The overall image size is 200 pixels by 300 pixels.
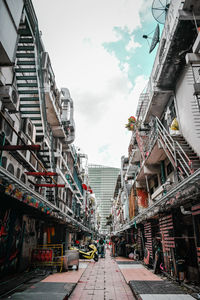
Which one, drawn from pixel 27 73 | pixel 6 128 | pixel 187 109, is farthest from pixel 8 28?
pixel 187 109

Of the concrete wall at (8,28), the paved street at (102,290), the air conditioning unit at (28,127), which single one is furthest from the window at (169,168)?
the concrete wall at (8,28)

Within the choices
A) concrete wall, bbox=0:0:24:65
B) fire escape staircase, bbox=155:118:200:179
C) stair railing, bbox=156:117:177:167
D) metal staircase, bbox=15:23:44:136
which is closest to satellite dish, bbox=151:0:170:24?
stair railing, bbox=156:117:177:167

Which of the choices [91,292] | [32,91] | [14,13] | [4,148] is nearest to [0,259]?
[91,292]

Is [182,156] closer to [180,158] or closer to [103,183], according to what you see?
[180,158]

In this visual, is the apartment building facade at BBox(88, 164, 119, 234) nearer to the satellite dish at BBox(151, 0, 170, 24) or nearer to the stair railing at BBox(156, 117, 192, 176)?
the stair railing at BBox(156, 117, 192, 176)

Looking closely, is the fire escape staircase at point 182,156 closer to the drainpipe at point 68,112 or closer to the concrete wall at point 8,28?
the concrete wall at point 8,28

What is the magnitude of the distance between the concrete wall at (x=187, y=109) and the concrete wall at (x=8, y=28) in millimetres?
7813

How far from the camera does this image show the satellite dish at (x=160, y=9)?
10992 millimetres

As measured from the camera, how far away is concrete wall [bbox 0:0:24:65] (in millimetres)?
7043

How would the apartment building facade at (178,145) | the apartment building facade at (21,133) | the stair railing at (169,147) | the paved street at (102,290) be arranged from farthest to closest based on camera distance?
the stair railing at (169,147) < the apartment building facade at (21,133) < the apartment building facade at (178,145) < the paved street at (102,290)

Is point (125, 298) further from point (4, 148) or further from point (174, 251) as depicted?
point (4, 148)

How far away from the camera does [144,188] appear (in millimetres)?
19188

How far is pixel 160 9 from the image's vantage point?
36.7 feet

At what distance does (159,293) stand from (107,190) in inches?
7111
